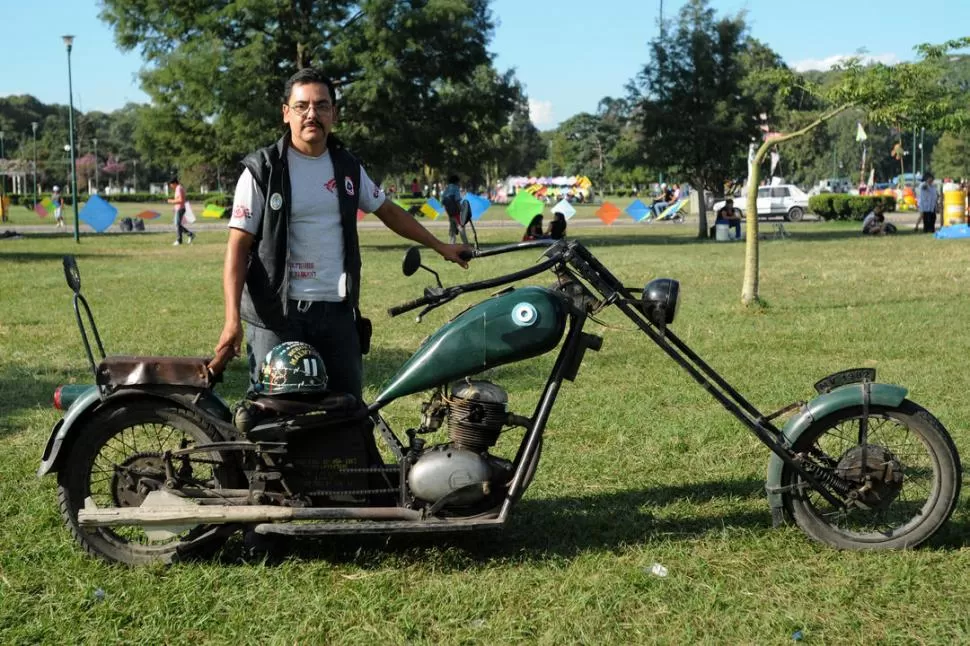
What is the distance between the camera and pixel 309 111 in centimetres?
426

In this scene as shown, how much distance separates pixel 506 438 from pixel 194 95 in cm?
2112

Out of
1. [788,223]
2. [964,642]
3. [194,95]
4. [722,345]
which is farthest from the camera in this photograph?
[788,223]

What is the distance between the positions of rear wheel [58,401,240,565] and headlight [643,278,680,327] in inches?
71.7

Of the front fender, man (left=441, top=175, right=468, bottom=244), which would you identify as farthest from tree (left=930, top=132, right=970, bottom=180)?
the front fender

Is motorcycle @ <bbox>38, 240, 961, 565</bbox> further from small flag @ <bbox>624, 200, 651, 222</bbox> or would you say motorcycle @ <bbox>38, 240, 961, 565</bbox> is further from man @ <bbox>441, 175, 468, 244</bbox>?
small flag @ <bbox>624, 200, 651, 222</bbox>

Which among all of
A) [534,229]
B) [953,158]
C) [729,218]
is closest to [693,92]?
[729,218]

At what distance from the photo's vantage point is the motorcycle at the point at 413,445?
13.8ft

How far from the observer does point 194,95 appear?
998 inches

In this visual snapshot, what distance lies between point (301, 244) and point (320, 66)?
22940 mm

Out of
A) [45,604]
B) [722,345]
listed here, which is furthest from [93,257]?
[45,604]

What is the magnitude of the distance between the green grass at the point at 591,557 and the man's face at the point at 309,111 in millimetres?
1749

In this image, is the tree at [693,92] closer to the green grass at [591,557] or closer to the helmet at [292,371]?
the green grass at [591,557]

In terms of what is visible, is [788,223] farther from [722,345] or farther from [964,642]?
[964,642]

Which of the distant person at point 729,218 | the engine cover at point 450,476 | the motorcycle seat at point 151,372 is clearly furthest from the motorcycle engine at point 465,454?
the distant person at point 729,218
